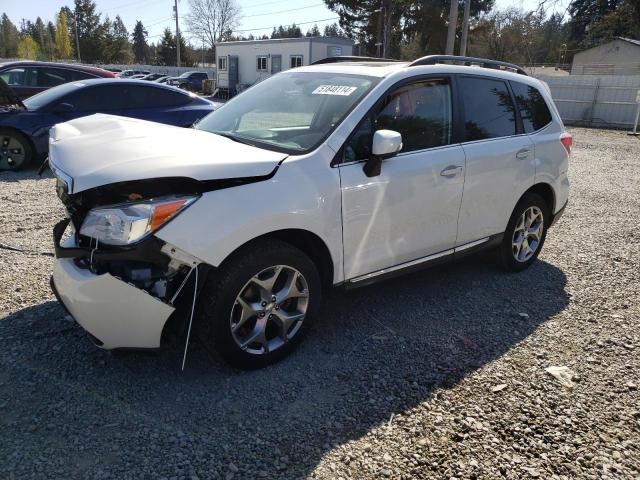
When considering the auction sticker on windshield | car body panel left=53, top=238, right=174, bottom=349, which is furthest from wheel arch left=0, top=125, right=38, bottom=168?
car body panel left=53, top=238, right=174, bottom=349

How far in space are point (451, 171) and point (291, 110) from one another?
4.13ft

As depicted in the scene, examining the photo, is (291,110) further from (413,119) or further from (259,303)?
(259,303)

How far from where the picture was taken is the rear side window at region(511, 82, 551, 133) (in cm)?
453

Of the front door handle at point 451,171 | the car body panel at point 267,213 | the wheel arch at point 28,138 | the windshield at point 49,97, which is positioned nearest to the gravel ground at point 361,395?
the car body panel at point 267,213

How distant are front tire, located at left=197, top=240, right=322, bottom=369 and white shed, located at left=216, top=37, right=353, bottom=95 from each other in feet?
102

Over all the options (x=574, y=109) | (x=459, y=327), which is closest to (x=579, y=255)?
(x=459, y=327)

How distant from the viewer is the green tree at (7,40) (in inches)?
3378

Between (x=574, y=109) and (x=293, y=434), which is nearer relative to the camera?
(x=293, y=434)

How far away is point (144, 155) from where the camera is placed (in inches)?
107

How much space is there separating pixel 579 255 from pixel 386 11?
44582 millimetres

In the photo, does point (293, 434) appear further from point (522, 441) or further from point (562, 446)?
point (562, 446)

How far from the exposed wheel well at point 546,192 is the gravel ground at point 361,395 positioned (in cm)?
91

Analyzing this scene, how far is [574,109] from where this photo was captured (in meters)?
24.4

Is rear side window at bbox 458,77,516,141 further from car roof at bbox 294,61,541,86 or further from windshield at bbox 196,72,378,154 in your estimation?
windshield at bbox 196,72,378,154
